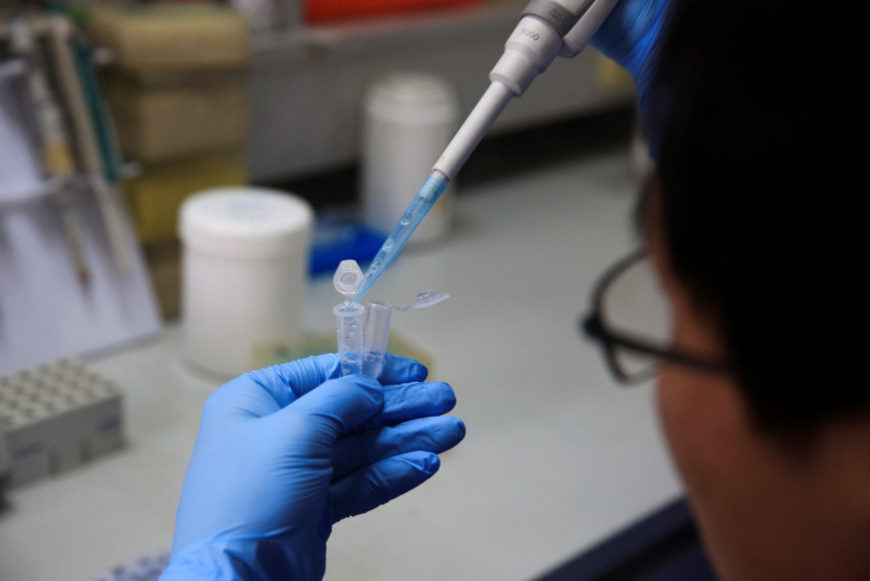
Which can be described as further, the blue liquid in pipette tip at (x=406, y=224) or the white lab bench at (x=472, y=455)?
the white lab bench at (x=472, y=455)

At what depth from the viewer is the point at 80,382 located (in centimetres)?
135

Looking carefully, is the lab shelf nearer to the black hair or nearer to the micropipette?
the micropipette

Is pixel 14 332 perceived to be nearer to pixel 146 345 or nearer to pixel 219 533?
pixel 146 345

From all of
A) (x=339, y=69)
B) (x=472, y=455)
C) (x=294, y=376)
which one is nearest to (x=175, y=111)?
(x=339, y=69)

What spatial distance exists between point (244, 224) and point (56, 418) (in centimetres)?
42

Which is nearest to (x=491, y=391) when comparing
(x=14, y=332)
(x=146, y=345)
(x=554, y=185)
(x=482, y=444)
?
(x=482, y=444)

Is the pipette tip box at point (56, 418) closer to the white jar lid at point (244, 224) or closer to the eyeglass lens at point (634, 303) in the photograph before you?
the white jar lid at point (244, 224)

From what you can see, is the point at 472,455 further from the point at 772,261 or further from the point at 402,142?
the point at 772,261

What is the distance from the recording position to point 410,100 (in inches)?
79.3

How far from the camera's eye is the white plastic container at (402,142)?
2020 mm

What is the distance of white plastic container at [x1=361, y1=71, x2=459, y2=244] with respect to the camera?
2.02 metres

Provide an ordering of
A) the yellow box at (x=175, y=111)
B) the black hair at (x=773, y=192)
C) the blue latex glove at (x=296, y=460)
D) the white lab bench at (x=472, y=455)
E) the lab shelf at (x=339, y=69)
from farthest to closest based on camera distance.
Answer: the lab shelf at (x=339, y=69)
the yellow box at (x=175, y=111)
the white lab bench at (x=472, y=455)
the blue latex glove at (x=296, y=460)
the black hair at (x=773, y=192)

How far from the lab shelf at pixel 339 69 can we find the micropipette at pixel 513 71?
1214 mm

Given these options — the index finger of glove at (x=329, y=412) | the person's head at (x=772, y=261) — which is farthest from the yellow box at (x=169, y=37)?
the person's head at (x=772, y=261)
